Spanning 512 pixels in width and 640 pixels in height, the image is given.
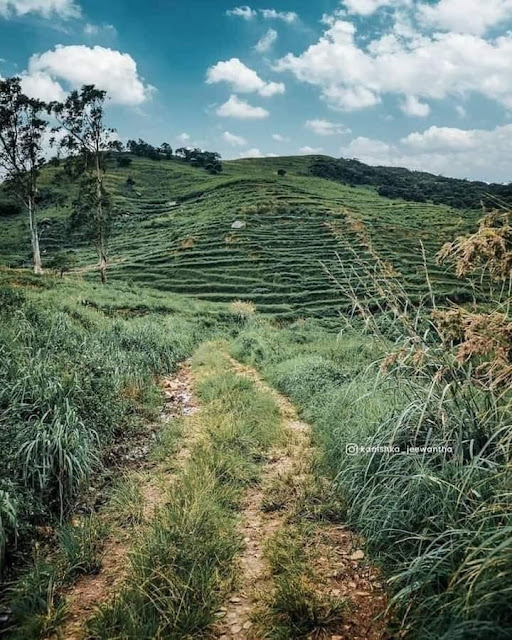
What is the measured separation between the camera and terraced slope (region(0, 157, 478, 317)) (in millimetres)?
39750

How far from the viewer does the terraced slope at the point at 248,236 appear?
130 feet

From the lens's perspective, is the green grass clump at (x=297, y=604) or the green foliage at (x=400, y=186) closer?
the green grass clump at (x=297, y=604)

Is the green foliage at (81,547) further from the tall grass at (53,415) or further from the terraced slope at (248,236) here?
the terraced slope at (248,236)

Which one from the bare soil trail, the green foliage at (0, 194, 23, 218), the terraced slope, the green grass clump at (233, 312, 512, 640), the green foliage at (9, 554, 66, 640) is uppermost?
the green foliage at (0, 194, 23, 218)

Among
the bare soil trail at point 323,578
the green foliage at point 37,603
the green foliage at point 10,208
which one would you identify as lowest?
the bare soil trail at point 323,578

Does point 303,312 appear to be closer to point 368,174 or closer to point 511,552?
point 511,552

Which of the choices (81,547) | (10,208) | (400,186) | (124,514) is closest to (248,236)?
(10,208)

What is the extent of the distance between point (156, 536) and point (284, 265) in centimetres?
4257

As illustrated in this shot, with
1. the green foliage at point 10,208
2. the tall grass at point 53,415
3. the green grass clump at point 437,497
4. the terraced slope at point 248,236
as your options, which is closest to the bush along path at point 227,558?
the green grass clump at point 437,497

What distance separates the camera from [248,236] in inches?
2073

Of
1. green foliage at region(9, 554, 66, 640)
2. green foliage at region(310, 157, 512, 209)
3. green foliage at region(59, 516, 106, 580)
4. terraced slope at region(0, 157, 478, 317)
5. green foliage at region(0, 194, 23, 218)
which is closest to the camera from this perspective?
green foliage at region(9, 554, 66, 640)

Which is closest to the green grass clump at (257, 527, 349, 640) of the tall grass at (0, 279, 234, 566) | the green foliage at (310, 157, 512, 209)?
the tall grass at (0, 279, 234, 566)

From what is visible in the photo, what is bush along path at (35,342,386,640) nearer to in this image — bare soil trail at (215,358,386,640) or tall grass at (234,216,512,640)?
bare soil trail at (215,358,386,640)

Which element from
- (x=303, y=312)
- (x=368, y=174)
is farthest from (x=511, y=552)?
(x=368, y=174)
